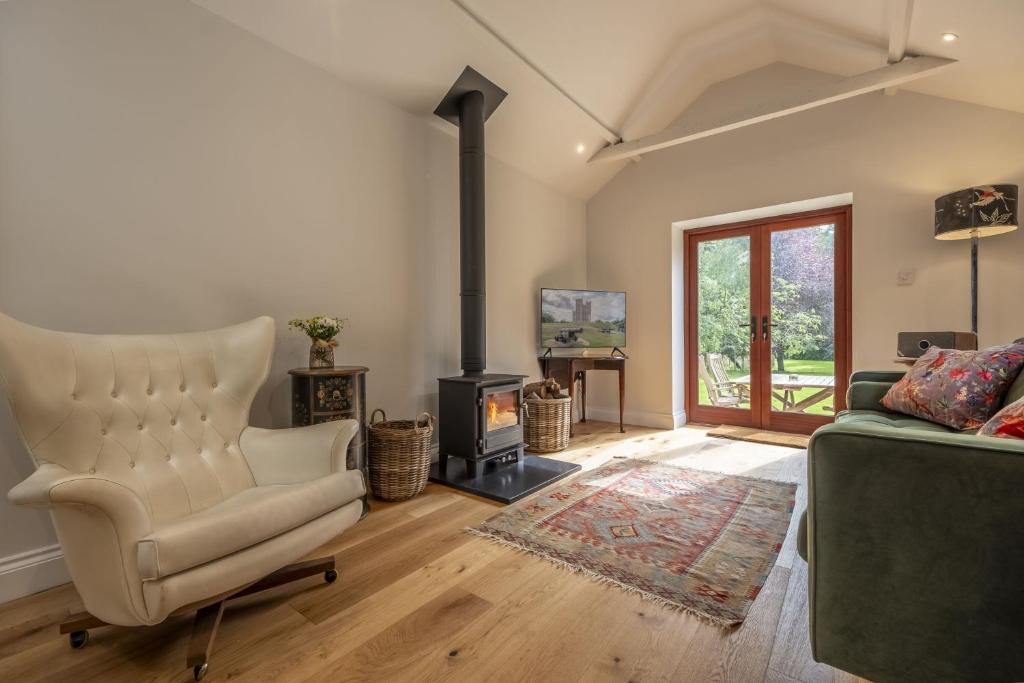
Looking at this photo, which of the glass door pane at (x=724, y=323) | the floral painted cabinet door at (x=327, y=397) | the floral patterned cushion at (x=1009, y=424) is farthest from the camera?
the glass door pane at (x=724, y=323)

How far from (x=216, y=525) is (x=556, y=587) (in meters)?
1.17

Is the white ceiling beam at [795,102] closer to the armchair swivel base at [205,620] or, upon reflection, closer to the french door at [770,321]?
the french door at [770,321]

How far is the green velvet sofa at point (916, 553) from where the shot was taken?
0.89 metres

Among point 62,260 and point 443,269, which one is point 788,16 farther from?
point 62,260

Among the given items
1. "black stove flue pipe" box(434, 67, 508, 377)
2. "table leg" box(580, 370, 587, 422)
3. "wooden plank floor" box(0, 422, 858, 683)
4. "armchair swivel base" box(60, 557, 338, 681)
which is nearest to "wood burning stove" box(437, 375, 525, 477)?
"black stove flue pipe" box(434, 67, 508, 377)

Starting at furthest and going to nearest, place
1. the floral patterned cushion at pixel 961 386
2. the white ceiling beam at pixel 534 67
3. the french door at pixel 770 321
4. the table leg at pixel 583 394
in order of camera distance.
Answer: the table leg at pixel 583 394 → the french door at pixel 770 321 → the white ceiling beam at pixel 534 67 → the floral patterned cushion at pixel 961 386

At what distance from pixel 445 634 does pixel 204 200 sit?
222 cm

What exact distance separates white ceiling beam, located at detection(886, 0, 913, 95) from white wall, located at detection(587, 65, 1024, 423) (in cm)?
73

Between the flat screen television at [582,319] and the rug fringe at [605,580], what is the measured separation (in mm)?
2351

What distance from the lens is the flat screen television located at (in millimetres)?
4258

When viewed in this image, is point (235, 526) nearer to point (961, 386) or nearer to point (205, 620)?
point (205, 620)

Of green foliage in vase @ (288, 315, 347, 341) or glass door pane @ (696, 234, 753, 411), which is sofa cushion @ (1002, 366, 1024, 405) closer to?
glass door pane @ (696, 234, 753, 411)

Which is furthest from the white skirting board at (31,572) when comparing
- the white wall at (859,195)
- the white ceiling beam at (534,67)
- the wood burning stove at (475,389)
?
the white wall at (859,195)

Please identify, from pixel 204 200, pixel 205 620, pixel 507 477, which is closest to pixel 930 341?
pixel 507 477
